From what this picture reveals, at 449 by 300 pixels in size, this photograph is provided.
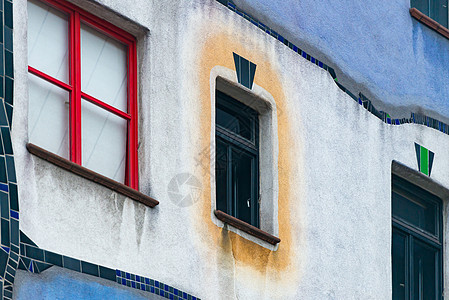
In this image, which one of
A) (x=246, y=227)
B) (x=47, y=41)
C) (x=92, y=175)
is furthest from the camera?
(x=246, y=227)

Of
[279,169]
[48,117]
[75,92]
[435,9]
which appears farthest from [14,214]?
[435,9]

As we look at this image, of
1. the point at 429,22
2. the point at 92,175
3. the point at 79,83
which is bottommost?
the point at 92,175

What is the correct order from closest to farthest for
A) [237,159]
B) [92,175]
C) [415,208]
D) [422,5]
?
[92,175] < [237,159] < [415,208] < [422,5]

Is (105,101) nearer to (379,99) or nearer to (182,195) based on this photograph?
(182,195)

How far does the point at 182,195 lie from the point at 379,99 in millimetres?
3736

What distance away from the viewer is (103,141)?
11945 mm


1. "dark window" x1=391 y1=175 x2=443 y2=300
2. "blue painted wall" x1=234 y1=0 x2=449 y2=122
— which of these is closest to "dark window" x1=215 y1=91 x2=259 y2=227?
"blue painted wall" x1=234 y1=0 x2=449 y2=122

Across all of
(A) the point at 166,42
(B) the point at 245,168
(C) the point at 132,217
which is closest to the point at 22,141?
(C) the point at 132,217

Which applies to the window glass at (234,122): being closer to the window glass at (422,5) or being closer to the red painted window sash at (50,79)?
the red painted window sash at (50,79)

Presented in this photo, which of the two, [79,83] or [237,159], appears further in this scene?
[237,159]

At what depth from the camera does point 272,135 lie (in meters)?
13.6

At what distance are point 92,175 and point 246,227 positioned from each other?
6.49ft

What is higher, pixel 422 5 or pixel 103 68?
pixel 422 5

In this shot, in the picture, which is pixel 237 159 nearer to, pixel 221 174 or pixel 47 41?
pixel 221 174
